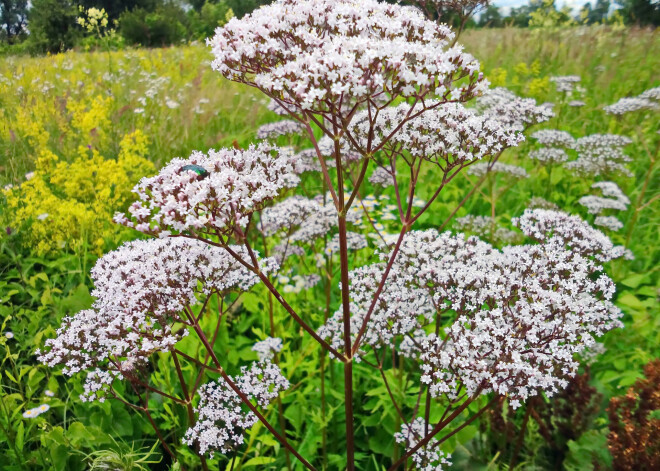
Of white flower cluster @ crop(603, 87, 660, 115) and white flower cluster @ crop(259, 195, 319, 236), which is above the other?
white flower cluster @ crop(603, 87, 660, 115)

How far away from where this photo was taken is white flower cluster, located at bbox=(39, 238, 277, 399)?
2.29 m

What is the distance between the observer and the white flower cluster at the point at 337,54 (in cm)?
191

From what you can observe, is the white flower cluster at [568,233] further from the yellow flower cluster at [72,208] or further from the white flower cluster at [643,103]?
the yellow flower cluster at [72,208]

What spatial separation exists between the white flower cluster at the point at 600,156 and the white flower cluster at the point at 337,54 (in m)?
4.30

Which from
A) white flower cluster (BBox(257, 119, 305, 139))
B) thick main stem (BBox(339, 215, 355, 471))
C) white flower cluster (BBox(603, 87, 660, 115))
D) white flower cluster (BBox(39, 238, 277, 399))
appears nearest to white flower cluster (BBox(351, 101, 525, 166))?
thick main stem (BBox(339, 215, 355, 471))

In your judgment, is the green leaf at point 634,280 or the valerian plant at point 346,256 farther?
the green leaf at point 634,280

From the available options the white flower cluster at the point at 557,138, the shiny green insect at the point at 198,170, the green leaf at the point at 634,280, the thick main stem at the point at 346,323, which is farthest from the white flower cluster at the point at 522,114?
the shiny green insect at the point at 198,170

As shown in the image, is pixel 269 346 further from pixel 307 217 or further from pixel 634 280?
pixel 634 280

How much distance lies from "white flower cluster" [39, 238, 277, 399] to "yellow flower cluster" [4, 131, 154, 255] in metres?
2.41

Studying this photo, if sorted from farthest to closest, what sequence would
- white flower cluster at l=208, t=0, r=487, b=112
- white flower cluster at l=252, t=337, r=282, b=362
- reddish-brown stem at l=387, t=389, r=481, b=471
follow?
white flower cluster at l=252, t=337, r=282, b=362
reddish-brown stem at l=387, t=389, r=481, b=471
white flower cluster at l=208, t=0, r=487, b=112

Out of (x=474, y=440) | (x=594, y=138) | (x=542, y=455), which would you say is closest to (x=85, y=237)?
(x=474, y=440)

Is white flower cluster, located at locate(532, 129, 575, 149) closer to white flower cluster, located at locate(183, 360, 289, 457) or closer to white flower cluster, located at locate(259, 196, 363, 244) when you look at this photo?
white flower cluster, located at locate(259, 196, 363, 244)

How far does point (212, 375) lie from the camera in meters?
3.86

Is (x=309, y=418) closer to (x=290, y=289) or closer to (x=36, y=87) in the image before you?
(x=290, y=289)
